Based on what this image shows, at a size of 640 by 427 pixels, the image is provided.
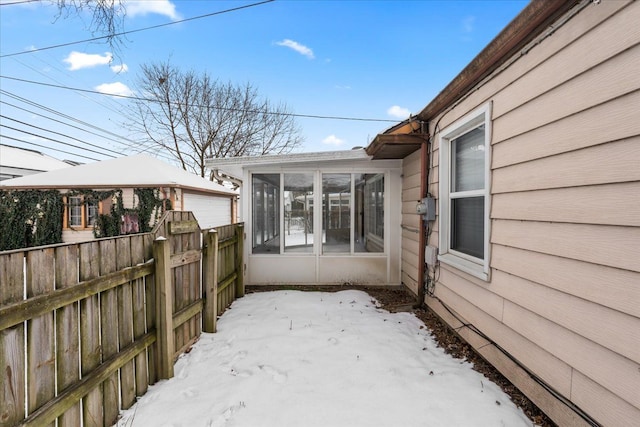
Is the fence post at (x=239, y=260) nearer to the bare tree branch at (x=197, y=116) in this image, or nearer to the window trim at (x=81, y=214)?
the window trim at (x=81, y=214)

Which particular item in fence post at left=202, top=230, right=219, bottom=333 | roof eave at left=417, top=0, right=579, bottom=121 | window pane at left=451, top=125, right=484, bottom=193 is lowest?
fence post at left=202, top=230, right=219, bottom=333

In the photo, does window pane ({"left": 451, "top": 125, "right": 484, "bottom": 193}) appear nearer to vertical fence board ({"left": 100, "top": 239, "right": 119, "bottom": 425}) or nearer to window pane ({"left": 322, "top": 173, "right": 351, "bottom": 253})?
window pane ({"left": 322, "top": 173, "right": 351, "bottom": 253})

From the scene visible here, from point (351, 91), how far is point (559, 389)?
14.4m


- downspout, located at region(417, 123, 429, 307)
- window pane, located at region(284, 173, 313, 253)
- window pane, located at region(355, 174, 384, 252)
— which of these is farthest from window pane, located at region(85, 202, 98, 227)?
downspout, located at region(417, 123, 429, 307)

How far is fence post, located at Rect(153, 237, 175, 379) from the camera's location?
2268 mm

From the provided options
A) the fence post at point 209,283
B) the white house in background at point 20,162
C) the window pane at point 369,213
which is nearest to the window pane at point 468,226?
the window pane at point 369,213

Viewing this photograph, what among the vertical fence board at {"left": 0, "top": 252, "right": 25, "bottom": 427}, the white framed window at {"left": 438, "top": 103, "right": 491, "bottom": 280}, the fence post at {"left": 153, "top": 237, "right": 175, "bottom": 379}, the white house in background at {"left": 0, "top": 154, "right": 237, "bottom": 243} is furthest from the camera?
the white house in background at {"left": 0, "top": 154, "right": 237, "bottom": 243}

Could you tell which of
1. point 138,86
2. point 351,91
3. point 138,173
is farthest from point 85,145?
point 351,91

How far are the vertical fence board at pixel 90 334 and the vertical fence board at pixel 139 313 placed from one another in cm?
34

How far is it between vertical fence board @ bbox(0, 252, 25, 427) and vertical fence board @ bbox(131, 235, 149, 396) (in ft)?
2.53

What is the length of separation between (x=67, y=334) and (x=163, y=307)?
0.78 m

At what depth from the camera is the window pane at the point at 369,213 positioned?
541cm

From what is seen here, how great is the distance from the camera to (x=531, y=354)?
2.00 metres

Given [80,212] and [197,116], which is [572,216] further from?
[197,116]
